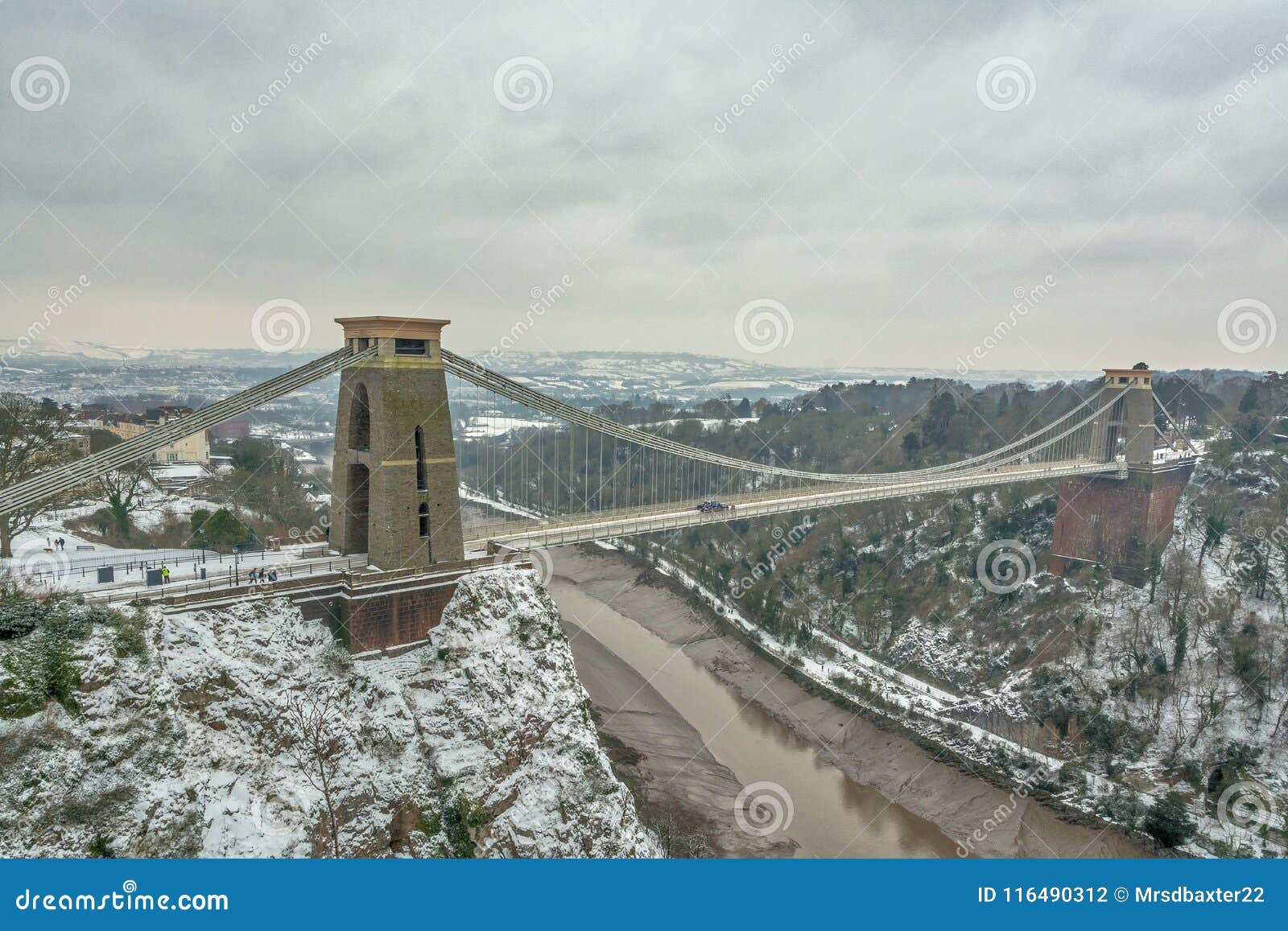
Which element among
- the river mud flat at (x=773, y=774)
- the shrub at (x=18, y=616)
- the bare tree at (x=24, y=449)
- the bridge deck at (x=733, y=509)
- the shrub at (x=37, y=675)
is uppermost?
the bare tree at (x=24, y=449)

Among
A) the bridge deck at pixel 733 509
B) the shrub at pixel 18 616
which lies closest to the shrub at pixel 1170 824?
the bridge deck at pixel 733 509

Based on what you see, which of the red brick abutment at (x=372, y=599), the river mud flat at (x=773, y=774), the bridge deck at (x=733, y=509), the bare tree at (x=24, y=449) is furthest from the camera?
the bridge deck at (x=733, y=509)

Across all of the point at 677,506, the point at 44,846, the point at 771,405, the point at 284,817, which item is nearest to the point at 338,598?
the point at 284,817

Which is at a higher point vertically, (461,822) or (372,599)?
(372,599)

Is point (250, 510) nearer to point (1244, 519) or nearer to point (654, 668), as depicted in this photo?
point (654, 668)

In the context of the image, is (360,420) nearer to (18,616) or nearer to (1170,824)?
(18,616)

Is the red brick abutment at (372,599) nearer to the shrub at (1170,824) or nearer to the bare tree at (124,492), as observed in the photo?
the bare tree at (124,492)

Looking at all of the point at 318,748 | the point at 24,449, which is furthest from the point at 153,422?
the point at 318,748
